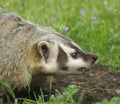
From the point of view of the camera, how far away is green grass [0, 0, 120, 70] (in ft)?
22.1

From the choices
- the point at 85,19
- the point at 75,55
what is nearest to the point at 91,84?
the point at 75,55

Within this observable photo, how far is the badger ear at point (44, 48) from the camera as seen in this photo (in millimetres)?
5094

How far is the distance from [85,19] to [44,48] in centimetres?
283

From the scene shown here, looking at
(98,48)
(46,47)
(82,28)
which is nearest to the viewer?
(46,47)

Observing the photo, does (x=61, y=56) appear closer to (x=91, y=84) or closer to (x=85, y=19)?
(x=91, y=84)

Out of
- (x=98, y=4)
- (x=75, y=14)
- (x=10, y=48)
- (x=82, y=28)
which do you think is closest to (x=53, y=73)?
(x=10, y=48)

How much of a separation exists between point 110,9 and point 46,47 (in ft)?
11.0

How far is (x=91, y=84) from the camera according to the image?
576 cm

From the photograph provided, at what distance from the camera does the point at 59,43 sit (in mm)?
5156

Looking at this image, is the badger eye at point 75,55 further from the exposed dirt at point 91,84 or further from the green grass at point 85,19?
the green grass at point 85,19

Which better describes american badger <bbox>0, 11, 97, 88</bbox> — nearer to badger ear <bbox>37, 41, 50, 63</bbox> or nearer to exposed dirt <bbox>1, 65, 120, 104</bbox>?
badger ear <bbox>37, 41, 50, 63</bbox>

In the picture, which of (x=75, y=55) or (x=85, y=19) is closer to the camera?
(x=75, y=55)

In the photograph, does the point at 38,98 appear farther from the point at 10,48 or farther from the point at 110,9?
the point at 110,9

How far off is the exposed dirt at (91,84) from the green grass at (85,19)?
24cm
